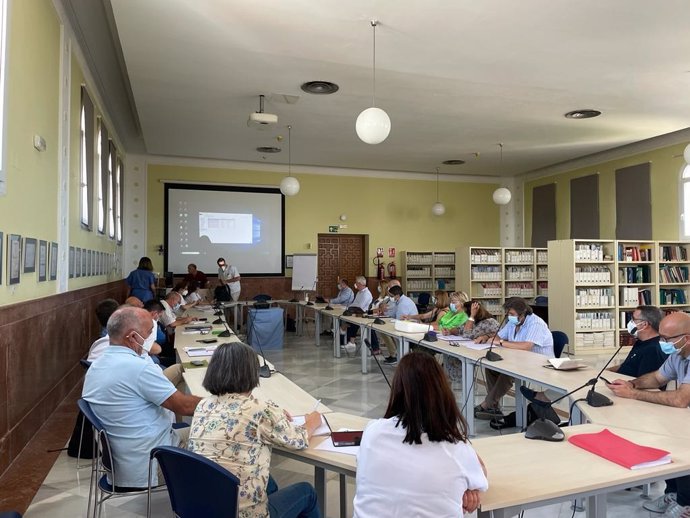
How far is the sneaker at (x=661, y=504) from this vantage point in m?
2.71

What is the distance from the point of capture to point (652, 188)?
8836 mm

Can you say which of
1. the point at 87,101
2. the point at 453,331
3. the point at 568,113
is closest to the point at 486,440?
the point at 453,331

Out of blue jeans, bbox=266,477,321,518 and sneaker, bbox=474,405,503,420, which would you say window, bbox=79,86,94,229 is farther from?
blue jeans, bbox=266,477,321,518

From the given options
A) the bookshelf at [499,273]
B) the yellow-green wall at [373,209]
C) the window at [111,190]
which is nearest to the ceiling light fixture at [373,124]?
the window at [111,190]

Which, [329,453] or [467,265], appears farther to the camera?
[467,265]

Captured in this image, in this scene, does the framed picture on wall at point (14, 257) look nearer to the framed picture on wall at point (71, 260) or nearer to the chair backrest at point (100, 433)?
the chair backrest at point (100, 433)

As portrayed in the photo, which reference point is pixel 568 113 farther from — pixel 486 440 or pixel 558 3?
pixel 486 440

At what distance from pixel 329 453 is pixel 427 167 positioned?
10.00 m

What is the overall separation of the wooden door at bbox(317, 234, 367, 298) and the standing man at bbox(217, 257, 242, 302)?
6.97 feet

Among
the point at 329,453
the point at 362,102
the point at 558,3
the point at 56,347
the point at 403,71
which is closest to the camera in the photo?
the point at 329,453

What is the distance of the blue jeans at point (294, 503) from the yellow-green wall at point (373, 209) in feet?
29.8

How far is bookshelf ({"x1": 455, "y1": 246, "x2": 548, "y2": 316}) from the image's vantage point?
9.81 metres

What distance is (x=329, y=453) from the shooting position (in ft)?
6.40

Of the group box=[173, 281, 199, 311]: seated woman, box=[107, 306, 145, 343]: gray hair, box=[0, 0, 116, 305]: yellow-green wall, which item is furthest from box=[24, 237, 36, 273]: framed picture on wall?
→ box=[173, 281, 199, 311]: seated woman
